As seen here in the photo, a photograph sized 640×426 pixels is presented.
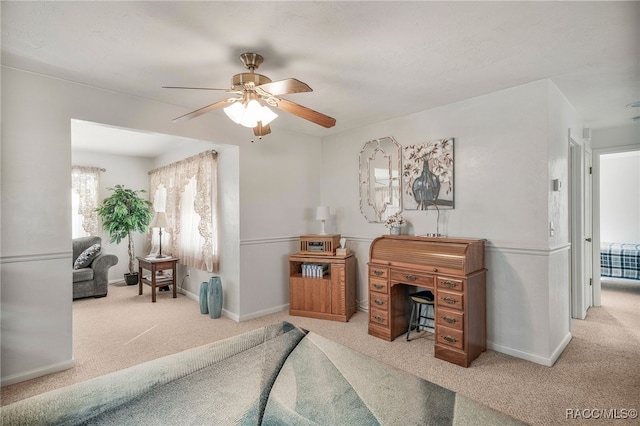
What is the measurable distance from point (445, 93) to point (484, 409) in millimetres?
2736

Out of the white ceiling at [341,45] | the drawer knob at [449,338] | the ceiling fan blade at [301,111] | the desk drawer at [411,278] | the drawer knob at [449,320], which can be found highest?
the white ceiling at [341,45]

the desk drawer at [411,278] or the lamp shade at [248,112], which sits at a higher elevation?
the lamp shade at [248,112]

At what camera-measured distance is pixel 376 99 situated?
313cm

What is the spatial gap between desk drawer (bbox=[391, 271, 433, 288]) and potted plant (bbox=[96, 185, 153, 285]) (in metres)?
4.85

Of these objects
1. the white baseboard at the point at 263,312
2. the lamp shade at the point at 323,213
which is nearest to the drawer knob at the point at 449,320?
the lamp shade at the point at 323,213

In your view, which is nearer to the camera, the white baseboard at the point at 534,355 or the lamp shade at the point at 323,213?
the white baseboard at the point at 534,355

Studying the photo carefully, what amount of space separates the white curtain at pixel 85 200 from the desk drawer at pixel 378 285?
5406mm

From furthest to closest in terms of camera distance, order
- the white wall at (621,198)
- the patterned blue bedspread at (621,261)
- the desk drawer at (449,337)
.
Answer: the white wall at (621,198) < the patterned blue bedspread at (621,261) < the desk drawer at (449,337)

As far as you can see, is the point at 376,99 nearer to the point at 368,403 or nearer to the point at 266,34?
the point at 266,34

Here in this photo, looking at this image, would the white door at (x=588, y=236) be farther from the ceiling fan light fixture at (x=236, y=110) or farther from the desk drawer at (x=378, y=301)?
the ceiling fan light fixture at (x=236, y=110)

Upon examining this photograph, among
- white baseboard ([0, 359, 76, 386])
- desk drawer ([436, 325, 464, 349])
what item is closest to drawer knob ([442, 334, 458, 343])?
desk drawer ([436, 325, 464, 349])

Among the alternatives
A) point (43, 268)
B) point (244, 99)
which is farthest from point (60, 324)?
point (244, 99)

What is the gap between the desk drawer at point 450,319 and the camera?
264cm

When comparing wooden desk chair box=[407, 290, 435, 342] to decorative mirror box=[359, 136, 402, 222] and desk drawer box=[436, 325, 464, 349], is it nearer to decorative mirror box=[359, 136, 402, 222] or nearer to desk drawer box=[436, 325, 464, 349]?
desk drawer box=[436, 325, 464, 349]
